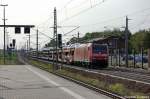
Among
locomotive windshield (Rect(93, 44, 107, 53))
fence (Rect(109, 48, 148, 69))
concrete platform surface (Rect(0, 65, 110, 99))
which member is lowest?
concrete platform surface (Rect(0, 65, 110, 99))

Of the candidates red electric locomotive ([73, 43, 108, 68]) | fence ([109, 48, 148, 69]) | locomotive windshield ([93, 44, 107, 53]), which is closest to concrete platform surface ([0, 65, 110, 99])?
red electric locomotive ([73, 43, 108, 68])

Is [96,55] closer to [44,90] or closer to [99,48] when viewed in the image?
[99,48]

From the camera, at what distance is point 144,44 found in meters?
111

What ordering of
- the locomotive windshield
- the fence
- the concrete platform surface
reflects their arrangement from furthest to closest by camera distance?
the fence, the locomotive windshield, the concrete platform surface

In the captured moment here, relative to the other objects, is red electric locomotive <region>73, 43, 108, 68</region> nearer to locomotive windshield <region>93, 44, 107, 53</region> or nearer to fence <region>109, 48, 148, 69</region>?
locomotive windshield <region>93, 44, 107, 53</region>

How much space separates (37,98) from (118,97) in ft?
11.7

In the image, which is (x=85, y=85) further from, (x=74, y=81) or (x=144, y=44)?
(x=144, y=44)

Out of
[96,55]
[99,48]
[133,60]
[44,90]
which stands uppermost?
[99,48]

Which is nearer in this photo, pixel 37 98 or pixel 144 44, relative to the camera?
pixel 37 98

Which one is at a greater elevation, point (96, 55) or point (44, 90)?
point (96, 55)

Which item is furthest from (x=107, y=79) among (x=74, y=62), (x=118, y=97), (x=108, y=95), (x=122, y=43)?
(x=122, y=43)

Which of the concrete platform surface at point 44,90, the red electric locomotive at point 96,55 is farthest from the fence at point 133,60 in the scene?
the concrete platform surface at point 44,90

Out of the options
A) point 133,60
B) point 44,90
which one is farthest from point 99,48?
point 44,90

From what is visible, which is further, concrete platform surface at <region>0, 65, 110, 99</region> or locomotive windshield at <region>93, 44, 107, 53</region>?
locomotive windshield at <region>93, 44, 107, 53</region>
